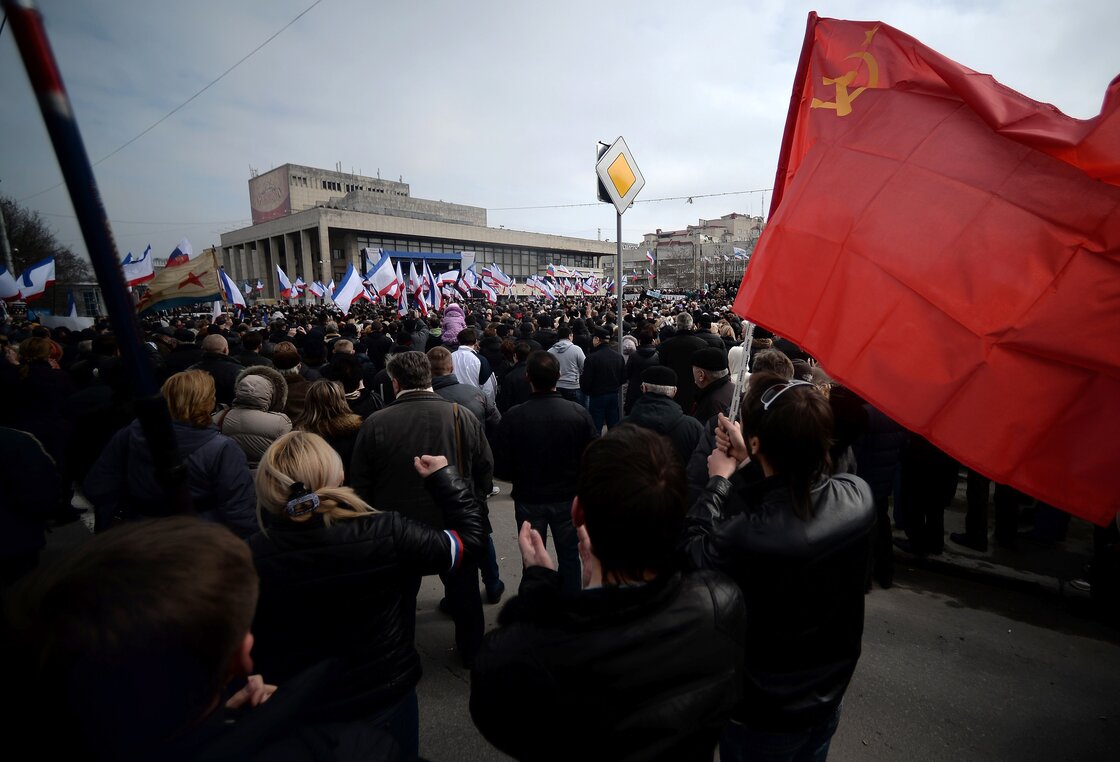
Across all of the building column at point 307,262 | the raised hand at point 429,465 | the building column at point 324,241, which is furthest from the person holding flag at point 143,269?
the building column at point 307,262

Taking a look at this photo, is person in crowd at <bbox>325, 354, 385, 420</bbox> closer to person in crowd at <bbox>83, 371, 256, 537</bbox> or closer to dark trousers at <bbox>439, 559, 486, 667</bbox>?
person in crowd at <bbox>83, 371, 256, 537</bbox>

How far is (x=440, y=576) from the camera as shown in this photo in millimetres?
2318

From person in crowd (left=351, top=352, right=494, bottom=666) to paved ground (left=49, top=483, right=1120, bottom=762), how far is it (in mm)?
611

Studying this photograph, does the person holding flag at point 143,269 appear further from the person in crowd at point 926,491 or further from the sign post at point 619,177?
the person in crowd at point 926,491

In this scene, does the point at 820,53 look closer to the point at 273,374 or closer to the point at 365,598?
the point at 365,598

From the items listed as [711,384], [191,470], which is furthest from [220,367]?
[711,384]

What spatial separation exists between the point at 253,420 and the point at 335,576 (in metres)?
2.36

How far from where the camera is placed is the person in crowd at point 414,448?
3.18m

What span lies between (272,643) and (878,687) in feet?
11.1

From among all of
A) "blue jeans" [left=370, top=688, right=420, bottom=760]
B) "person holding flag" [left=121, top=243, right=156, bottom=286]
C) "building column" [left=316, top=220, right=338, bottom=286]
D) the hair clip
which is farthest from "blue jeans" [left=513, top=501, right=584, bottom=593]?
"building column" [left=316, top=220, right=338, bottom=286]

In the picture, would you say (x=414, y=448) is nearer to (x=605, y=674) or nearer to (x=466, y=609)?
(x=466, y=609)

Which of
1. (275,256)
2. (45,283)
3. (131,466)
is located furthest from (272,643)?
(275,256)

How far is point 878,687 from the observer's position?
3.21 metres

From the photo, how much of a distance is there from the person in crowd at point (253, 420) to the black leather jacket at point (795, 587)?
118 inches
